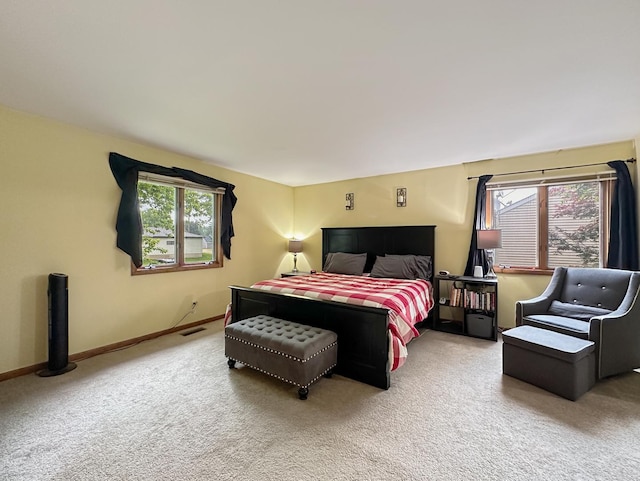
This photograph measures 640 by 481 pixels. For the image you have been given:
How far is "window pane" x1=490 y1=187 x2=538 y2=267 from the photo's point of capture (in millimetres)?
3805

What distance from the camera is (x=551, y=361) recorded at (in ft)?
7.52

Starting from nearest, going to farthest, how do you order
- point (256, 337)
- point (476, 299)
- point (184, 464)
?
point (184, 464)
point (256, 337)
point (476, 299)

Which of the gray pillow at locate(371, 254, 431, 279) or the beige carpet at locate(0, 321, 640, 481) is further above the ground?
the gray pillow at locate(371, 254, 431, 279)

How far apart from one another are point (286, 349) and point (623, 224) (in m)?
4.04

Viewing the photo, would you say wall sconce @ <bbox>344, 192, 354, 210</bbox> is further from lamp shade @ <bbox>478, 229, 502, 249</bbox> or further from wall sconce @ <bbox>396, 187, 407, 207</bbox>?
lamp shade @ <bbox>478, 229, 502, 249</bbox>

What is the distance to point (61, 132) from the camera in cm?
285

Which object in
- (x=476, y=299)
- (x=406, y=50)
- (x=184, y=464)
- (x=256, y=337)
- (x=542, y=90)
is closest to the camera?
(x=184, y=464)

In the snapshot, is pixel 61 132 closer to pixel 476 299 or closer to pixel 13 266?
pixel 13 266

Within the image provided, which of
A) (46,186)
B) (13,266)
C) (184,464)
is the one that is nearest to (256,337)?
(184,464)

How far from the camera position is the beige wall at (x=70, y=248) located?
257cm

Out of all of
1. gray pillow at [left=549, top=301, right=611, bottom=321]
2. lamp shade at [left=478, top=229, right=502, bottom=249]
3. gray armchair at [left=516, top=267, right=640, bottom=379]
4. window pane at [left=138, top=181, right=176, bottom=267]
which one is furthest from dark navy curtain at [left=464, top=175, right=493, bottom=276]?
window pane at [left=138, top=181, right=176, bottom=267]

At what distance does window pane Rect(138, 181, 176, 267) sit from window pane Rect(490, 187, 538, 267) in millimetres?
4662

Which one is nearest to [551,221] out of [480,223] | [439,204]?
[480,223]

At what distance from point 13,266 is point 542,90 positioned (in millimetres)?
4899
